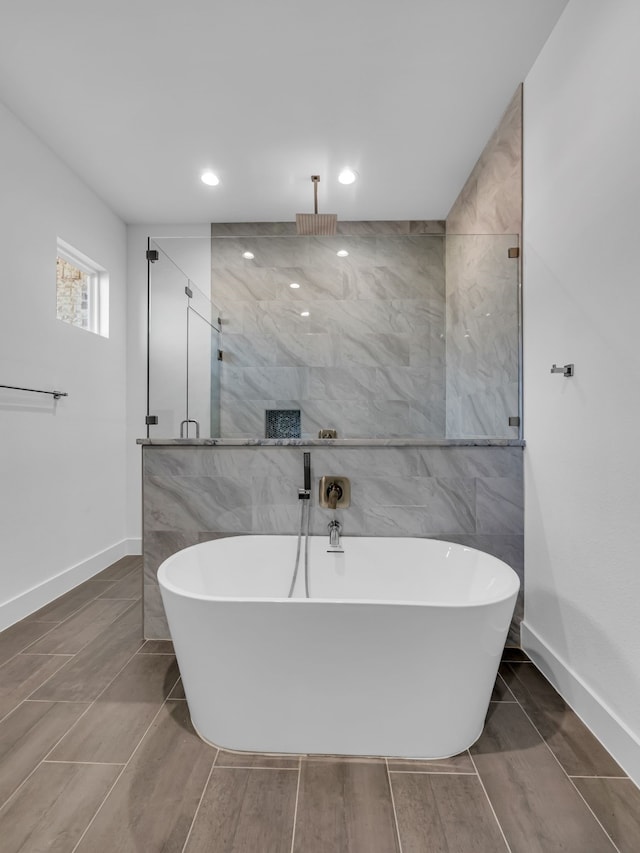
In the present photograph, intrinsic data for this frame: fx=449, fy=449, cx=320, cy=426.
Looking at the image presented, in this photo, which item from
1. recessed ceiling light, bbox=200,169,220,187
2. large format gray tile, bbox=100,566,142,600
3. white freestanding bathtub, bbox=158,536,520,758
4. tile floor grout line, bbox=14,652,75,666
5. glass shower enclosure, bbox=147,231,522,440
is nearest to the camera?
white freestanding bathtub, bbox=158,536,520,758

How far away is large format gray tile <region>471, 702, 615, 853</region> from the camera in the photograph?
1116 mm

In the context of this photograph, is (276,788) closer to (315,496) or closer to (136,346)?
(315,496)

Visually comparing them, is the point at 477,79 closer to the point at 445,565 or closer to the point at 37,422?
the point at 445,565

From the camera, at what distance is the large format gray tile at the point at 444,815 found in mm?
1105

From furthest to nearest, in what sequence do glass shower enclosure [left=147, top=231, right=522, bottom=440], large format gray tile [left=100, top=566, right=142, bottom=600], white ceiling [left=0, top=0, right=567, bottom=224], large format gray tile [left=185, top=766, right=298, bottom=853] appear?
large format gray tile [left=100, top=566, right=142, bottom=600] < glass shower enclosure [left=147, top=231, right=522, bottom=440] < white ceiling [left=0, top=0, right=567, bottom=224] < large format gray tile [left=185, top=766, right=298, bottom=853]

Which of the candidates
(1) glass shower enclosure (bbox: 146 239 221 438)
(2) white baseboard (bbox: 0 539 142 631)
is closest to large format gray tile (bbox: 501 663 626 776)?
(1) glass shower enclosure (bbox: 146 239 221 438)

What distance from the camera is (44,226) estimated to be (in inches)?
107

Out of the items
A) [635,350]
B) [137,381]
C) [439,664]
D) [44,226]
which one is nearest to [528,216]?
[635,350]

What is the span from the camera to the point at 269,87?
2219mm

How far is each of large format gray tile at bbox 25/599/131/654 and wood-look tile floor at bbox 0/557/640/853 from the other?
0.33m

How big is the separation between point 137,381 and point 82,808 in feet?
9.80

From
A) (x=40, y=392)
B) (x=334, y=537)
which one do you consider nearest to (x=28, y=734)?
(x=334, y=537)

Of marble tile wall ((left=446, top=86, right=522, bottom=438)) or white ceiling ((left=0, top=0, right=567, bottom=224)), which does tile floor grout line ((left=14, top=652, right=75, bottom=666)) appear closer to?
marble tile wall ((left=446, top=86, right=522, bottom=438))

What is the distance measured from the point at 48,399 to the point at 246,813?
95.6 inches
